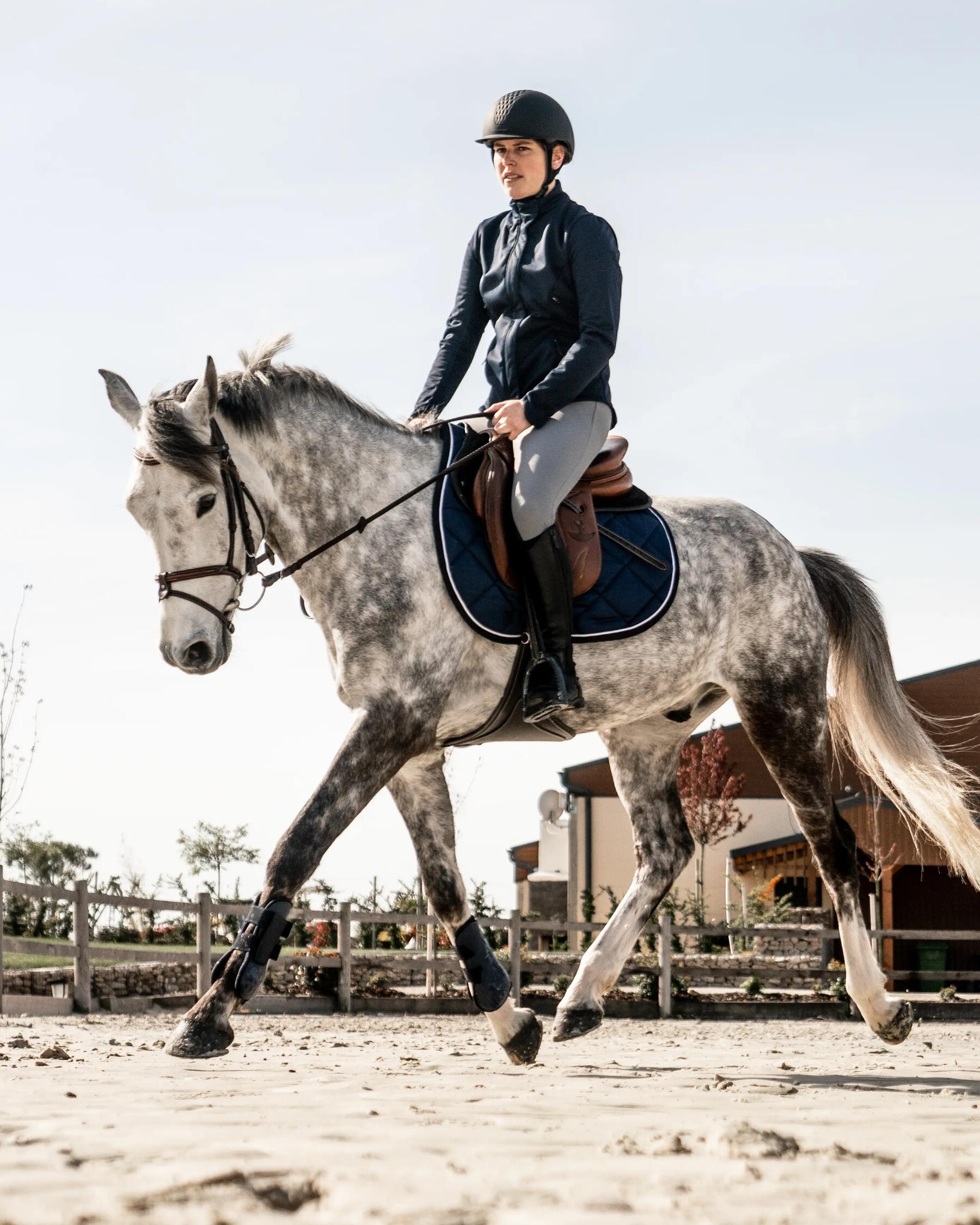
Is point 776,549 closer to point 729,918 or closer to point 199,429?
point 199,429

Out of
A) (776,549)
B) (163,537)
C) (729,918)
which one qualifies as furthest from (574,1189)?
(729,918)

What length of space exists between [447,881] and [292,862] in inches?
46.6

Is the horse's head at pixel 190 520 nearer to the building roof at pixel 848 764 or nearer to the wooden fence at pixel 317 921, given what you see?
the wooden fence at pixel 317 921

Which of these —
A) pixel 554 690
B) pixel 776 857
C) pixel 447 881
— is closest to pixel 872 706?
pixel 554 690

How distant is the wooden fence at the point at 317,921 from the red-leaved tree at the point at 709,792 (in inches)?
230

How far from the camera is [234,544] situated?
5145 millimetres

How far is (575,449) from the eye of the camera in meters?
5.62

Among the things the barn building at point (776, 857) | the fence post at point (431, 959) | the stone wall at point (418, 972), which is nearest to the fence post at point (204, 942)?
the stone wall at point (418, 972)

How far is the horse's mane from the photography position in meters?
4.97

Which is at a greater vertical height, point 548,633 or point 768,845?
Answer: point 548,633

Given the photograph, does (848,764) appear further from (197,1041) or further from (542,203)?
(197,1041)

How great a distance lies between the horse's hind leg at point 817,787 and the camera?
6449 mm

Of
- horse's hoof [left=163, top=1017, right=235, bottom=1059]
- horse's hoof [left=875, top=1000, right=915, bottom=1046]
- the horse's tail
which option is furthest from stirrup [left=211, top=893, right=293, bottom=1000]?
the horse's tail

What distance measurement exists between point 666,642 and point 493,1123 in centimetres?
283
